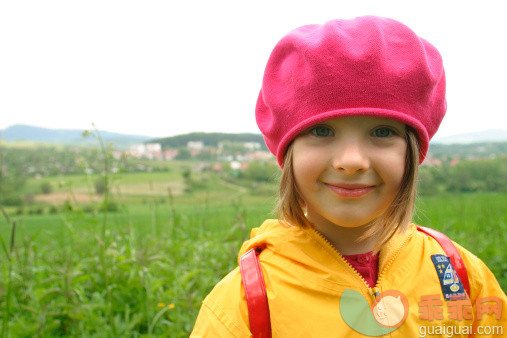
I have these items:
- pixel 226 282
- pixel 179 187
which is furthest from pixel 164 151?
pixel 226 282

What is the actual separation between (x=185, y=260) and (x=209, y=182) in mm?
1858

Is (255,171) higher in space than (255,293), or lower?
higher

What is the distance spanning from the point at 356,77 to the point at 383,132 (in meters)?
0.20

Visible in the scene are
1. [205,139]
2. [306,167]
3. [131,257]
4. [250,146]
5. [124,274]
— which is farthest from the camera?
[205,139]

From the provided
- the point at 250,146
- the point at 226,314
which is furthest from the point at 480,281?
the point at 250,146

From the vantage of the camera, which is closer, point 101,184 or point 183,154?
point 101,184

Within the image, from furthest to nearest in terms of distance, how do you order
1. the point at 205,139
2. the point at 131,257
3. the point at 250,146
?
the point at 205,139 < the point at 250,146 < the point at 131,257

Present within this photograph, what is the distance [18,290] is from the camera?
8.63ft

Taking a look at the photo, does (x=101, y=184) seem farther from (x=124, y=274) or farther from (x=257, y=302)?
(x=257, y=302)

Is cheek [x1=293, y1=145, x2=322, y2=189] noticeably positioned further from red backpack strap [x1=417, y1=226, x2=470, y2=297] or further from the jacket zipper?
red backpack strap [x1=417, y1=226, x2=470, y2=297]

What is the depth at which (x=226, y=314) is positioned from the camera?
4.08 ft

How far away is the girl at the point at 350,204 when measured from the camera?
47.7 inches

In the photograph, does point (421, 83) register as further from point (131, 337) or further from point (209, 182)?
point (209, 182)

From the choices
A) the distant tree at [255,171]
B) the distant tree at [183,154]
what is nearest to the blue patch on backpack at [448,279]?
the distant tree at [255,171]
